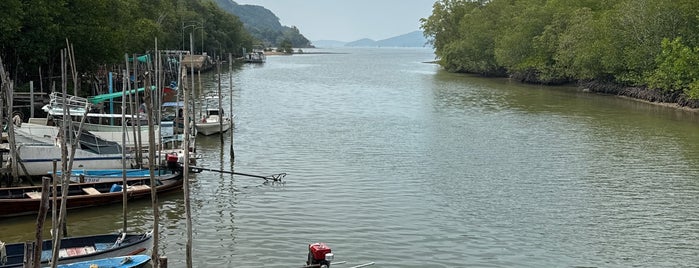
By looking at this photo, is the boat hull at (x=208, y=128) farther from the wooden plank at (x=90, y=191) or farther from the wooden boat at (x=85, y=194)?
the wooden plank at (x=90, y=191)

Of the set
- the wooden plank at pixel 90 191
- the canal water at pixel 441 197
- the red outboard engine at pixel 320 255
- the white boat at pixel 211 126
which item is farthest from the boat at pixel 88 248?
the white boat at pixel 211 126

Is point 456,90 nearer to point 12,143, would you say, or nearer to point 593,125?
point 593,125

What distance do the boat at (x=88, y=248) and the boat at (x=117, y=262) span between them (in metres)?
0.20

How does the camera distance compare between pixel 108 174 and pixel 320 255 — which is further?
pixel 108 174

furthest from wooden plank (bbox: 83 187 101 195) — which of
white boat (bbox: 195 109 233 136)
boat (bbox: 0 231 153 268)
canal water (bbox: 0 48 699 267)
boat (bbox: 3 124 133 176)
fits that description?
white boat (bbox: 195 109 233 136)

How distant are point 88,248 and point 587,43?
197ft

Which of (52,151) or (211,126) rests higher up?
(52,151)

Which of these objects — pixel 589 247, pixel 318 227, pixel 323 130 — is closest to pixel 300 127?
pixel 323 130

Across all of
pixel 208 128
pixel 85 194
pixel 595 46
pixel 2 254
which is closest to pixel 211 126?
pixel 208 128

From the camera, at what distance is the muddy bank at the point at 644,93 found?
55963mm

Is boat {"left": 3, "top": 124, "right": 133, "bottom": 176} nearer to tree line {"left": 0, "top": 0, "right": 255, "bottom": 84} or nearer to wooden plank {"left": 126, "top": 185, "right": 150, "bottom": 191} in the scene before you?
wooden plank {"left": 126, "top": 185, "right": 150, "bottom": 191}

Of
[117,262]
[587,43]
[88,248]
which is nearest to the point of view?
[117,262]

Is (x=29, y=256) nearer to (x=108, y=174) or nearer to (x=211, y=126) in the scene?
(x=108, y=174)

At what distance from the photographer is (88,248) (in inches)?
679
